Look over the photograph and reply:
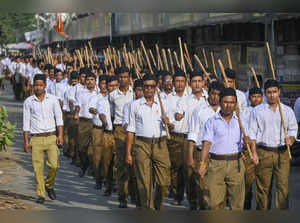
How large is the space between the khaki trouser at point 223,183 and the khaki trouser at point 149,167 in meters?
1.74

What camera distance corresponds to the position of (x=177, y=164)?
9883mm

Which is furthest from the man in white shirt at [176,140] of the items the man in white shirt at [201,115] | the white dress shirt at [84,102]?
the white dress shirt at [84,102]

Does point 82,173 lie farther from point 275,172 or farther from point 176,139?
point 275,172

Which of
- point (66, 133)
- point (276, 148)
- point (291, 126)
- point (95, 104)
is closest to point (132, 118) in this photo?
point (276, 148)

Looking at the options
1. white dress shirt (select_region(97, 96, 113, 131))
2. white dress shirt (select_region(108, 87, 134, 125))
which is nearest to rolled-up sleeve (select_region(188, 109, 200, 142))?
white dress shirt (select_region(108, 87, 134, 125))

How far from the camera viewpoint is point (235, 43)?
17.3 m

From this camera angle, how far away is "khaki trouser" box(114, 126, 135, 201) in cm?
949

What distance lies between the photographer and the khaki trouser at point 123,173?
9493 mm

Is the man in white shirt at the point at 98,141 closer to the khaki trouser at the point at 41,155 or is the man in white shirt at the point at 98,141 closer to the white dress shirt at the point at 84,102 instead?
the white dress shirt at the point at 84,102

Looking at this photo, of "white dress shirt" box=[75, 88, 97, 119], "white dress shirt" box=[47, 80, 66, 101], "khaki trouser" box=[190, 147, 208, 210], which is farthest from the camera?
"white dress shirt" box=[47, 80, 66, 101]

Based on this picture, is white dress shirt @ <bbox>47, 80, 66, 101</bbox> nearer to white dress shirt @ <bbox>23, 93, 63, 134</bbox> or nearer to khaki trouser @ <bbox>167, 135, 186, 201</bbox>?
white dress shirt @ <bbox>23, 93, 63, 134</bbox>

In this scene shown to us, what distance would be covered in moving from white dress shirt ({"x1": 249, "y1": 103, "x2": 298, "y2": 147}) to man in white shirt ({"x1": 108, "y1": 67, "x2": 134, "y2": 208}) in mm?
2599

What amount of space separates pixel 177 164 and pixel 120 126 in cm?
101
